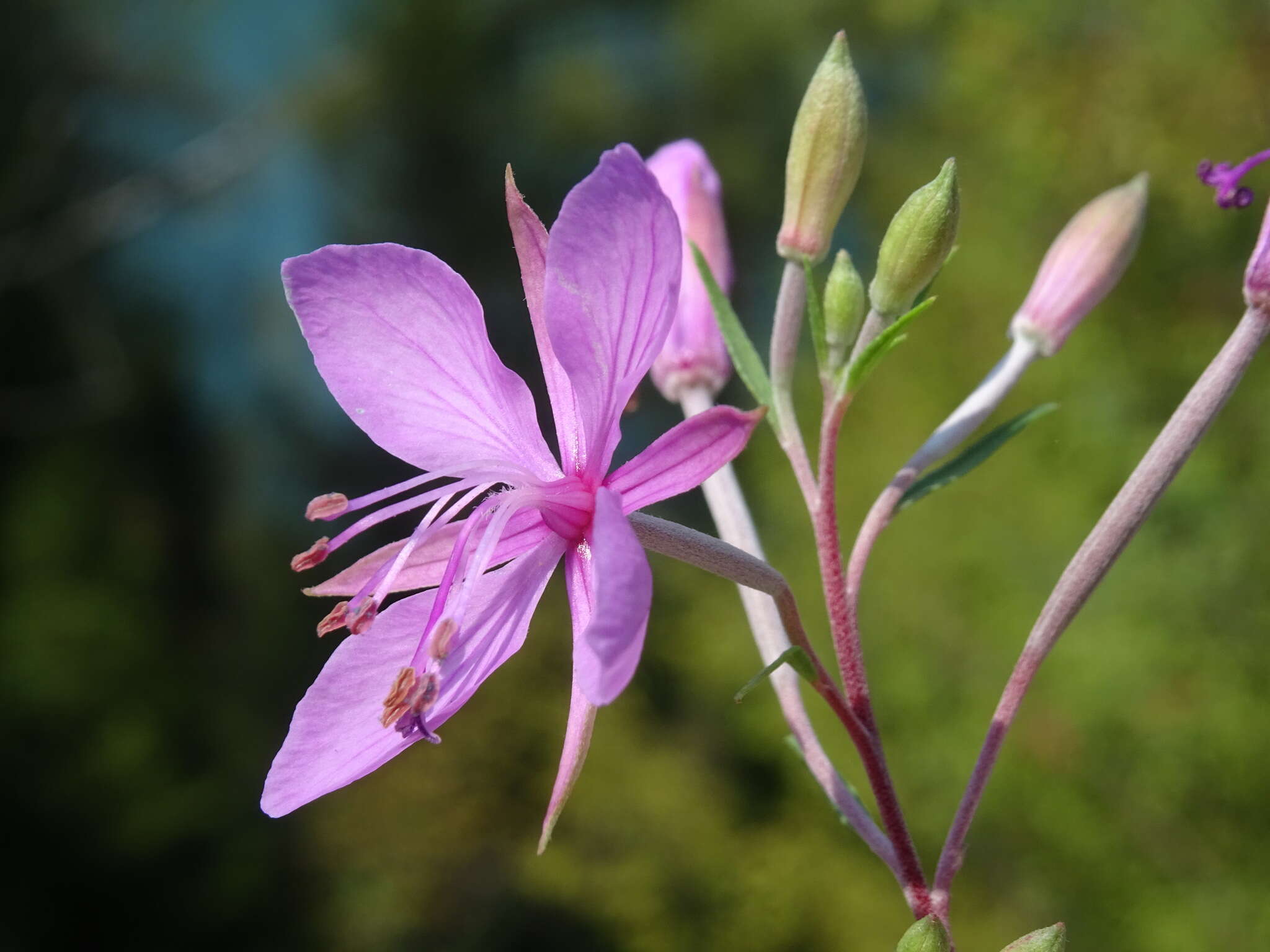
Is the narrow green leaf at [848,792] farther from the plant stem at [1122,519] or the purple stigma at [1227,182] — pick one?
the purple stigma at [1227,182]

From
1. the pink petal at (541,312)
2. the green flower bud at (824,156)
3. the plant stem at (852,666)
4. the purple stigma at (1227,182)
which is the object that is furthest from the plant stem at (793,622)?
the purple stigma at (1227,182)

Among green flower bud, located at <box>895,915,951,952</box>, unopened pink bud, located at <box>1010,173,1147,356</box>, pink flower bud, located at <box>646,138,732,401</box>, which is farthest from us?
pink flower bud, located at <box>646,138,732,401</box>

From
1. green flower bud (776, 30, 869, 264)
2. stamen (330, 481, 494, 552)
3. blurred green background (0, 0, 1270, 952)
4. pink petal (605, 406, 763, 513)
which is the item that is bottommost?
blurred green background (0, 0, 1270, 952)

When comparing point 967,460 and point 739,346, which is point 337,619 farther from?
point 967,460

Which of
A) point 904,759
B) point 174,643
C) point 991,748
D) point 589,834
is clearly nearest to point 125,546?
point 174,643

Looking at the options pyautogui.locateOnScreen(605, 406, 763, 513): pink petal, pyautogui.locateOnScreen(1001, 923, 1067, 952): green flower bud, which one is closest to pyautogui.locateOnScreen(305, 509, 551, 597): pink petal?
pyautogui.locateOnScreen(605, 406, 763, 513): pink petal

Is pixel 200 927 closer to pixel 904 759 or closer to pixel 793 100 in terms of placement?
pixel 904 759

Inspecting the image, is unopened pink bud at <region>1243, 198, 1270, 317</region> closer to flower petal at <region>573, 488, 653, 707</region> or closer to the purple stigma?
the purple stigma
